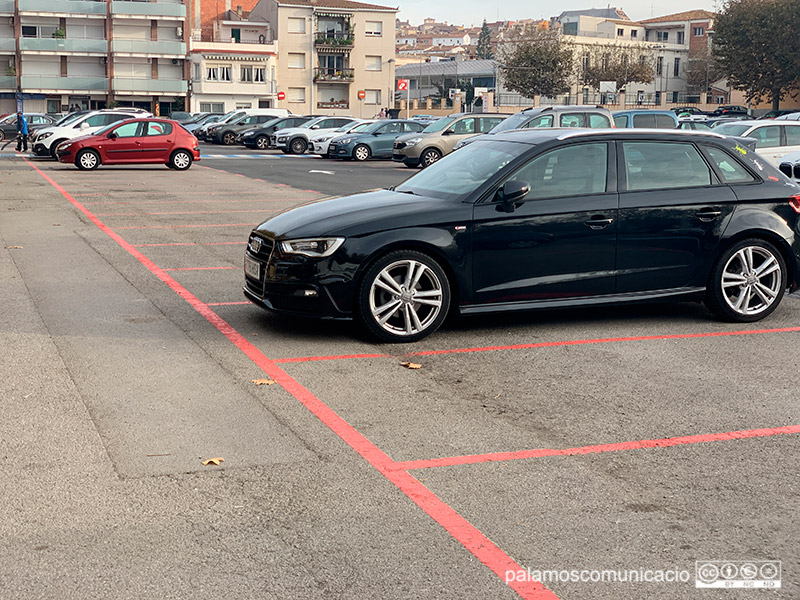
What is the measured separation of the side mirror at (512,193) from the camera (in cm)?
783

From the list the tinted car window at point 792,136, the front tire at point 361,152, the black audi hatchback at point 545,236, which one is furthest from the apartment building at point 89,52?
the black audi hatchback at point 545,236

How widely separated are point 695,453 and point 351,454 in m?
1.76

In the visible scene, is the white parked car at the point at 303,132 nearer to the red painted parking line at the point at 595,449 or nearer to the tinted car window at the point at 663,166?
the tinted car window at the point at 663,166

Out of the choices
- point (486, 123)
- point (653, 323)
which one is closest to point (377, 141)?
point (486, 123)

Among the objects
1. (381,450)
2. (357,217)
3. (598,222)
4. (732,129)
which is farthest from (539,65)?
(381,450)

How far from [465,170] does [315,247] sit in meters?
1.57

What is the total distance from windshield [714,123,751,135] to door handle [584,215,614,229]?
1727 cm

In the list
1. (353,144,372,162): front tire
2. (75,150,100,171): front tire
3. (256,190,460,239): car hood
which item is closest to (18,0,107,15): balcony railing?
(353,144,372,162): front tire

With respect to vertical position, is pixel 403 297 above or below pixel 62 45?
below

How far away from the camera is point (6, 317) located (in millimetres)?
8516

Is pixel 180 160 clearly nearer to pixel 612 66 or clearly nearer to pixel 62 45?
pixel 62 45

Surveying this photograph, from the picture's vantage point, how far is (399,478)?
16.1 feet

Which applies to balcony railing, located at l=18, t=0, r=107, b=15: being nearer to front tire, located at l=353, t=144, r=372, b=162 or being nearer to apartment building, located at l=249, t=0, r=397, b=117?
apartment building, located at l=249, t=0, r=397, b=117

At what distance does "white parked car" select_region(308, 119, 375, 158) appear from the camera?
39125 millimetres
